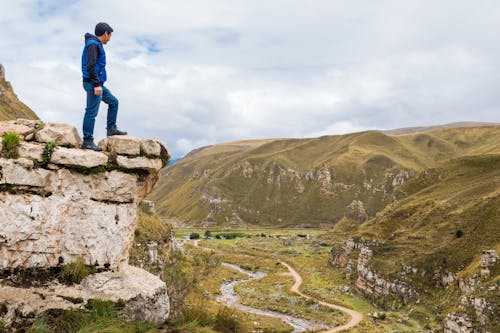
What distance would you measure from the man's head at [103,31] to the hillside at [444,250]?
1929 inches

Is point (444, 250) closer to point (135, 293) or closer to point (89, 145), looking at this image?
point (135, 293)

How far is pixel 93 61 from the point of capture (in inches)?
533

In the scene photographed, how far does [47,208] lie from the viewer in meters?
12.6

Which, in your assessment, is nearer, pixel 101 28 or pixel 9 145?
pixel 9 145

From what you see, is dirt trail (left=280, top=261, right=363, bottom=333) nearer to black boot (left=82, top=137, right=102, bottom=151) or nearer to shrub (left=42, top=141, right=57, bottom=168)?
black boot (left=82, top=137, right=102, bottom=151)

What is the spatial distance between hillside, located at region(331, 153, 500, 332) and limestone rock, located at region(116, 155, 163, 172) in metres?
45.4

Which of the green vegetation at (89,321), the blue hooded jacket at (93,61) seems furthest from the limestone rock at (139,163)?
the green vegetation at (89,321)

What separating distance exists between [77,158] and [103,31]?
468 centimetres

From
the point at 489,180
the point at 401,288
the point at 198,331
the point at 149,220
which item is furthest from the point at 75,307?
the point at 489,180

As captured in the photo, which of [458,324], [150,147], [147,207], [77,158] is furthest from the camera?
[147,207]

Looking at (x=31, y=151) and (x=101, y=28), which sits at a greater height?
(x=101, y=28)

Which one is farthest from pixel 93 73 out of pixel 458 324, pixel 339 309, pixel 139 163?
pixel 339 309

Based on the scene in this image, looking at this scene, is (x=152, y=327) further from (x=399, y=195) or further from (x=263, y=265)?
(x=399, y=195)

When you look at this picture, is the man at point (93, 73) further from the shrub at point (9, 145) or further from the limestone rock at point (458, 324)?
the limestone rock at point (458, 324)
